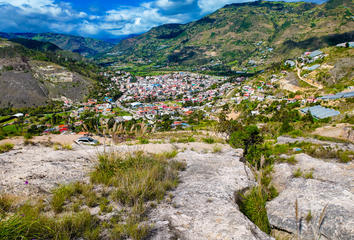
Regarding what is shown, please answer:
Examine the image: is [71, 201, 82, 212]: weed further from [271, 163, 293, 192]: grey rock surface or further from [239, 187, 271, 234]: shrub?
[271, 163, 293, 192]: grey rock surface

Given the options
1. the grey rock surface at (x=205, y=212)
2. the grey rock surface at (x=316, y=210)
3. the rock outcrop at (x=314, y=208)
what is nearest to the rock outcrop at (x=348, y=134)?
the rock outcrop at (x=314, y=208)

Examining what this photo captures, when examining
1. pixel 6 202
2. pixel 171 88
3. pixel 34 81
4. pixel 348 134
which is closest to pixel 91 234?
pixel 6 202

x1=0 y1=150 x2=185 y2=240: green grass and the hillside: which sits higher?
the hillside

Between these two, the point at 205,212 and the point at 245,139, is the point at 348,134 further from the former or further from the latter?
the point at 205,212

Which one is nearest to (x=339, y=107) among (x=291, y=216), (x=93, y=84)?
(x=291, y=216)

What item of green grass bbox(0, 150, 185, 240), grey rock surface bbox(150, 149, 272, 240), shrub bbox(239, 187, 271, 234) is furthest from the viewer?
shrub bbox(239, 187, 271, 234)

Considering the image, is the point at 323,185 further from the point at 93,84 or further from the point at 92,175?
the point at 93,84

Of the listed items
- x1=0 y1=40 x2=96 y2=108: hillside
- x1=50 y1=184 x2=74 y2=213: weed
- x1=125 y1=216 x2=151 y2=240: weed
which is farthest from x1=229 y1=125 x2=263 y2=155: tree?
x1=0 y1=40 x2=96 y2=108: hillside

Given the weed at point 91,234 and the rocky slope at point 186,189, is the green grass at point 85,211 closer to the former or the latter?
the weed at point 91,234
